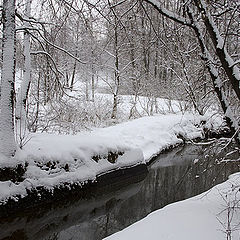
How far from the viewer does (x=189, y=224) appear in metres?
4.51

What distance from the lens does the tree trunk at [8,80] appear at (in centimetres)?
662

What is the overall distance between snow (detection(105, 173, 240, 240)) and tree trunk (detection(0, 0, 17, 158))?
138 inches

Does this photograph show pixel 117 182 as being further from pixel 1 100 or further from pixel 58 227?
pixel 1 100

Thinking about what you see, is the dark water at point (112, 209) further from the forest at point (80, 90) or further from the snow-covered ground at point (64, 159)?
the snow-covered ground at point (64, 159)

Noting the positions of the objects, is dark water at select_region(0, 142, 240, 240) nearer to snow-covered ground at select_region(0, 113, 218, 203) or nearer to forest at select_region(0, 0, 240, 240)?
forest at select_region(0, 0, 240, 240)

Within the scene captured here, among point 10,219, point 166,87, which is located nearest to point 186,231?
point 10,219

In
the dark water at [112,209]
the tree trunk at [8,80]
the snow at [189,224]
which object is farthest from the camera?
the tree trunk at [8,80]

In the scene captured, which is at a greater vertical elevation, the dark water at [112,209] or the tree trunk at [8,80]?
the tree trunk at [8,80]

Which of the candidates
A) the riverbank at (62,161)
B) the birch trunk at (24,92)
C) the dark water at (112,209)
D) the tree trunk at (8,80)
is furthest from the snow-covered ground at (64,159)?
the birch trunk at (24,92)

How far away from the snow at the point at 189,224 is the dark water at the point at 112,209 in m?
0.64

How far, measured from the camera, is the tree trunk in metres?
6.62

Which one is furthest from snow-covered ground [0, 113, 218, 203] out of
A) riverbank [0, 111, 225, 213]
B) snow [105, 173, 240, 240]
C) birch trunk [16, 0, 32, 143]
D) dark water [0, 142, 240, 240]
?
snow [105, 173, 240, 240]

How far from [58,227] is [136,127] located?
808cm

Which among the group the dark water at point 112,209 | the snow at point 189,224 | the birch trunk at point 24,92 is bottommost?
the dark water at point 112,209
